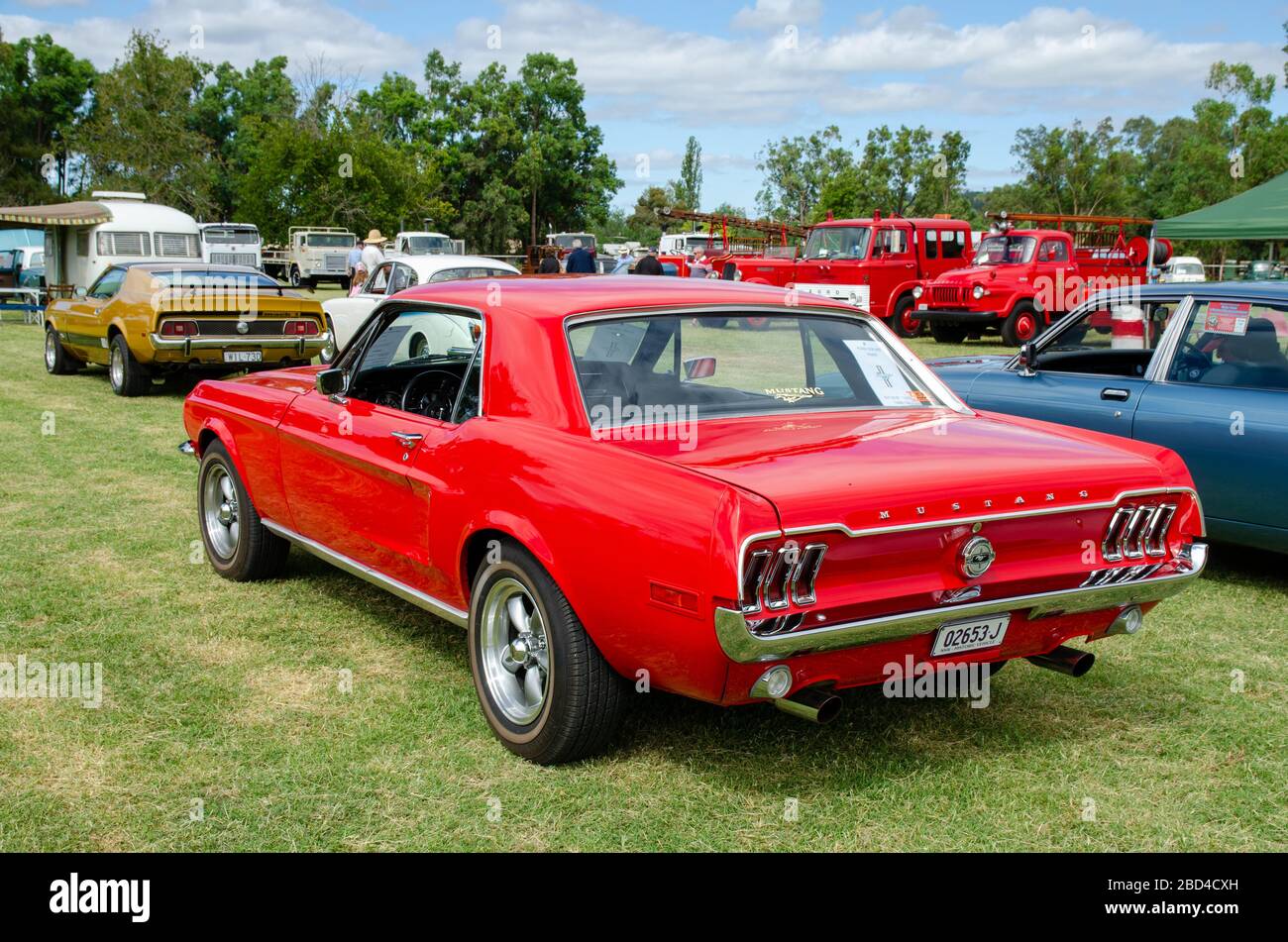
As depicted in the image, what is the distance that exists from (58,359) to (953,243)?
16197mm

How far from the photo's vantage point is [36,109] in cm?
6994

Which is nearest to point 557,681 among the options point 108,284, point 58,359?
point 108,284

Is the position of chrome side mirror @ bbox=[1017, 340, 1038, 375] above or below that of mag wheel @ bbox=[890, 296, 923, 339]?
below

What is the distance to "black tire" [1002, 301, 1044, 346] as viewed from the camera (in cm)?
2080

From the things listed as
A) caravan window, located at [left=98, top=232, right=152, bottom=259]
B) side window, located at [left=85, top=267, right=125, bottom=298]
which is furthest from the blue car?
caravan window, located at [left=98, top=232, right=152, bottom=259]

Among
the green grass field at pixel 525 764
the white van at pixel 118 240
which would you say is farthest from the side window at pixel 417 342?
the white van at pixel 118 240

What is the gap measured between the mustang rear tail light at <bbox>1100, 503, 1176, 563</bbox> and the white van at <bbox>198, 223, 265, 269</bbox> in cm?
3359

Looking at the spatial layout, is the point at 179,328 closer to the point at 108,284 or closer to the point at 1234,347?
the point at 108,284

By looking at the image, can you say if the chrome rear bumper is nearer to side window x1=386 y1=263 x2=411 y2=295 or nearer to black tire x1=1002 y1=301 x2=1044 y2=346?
side window x1=386 y1=263 x2=411 y2=295

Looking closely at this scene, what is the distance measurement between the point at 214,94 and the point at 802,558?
261 ft

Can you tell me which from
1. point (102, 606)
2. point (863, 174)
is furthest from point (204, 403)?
point (863, 174)

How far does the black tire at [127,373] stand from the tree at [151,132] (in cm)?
3749

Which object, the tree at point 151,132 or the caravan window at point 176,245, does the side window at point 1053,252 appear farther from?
the tree at point 151,132

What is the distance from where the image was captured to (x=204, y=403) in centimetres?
625
